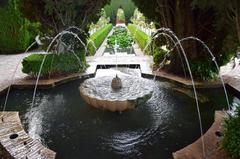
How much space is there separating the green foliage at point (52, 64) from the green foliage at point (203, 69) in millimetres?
4383

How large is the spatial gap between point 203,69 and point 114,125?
14.3 feet

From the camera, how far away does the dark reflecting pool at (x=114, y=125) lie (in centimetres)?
489

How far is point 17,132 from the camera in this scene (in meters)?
5.23

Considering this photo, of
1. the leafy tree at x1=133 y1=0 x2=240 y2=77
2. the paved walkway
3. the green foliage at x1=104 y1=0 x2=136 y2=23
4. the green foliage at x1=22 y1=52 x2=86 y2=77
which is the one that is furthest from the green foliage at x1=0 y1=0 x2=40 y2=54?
the green foliage at x1=104 y1=0 x2=136 y2=23

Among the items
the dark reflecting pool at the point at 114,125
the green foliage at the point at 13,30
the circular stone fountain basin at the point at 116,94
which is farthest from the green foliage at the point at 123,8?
the circular stone fountain basin at the point at 116,94

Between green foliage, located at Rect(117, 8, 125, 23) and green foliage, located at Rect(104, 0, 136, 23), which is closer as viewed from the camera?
green foliage, located at Rect(117, 8, 125, 23)

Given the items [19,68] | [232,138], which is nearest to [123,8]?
[19,68]

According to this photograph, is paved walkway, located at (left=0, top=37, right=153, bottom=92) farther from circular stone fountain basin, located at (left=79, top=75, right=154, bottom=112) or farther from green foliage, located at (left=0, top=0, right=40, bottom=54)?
circular stone fountain basin, located at (left=79, top=75, right=154, bottom=112)

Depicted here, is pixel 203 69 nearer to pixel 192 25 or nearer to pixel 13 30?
pixel 192 25

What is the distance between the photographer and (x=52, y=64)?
9750 mm

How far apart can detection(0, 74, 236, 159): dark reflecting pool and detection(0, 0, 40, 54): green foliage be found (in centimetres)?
889

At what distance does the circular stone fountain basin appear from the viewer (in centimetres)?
564

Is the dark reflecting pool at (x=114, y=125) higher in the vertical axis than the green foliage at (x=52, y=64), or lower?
lower

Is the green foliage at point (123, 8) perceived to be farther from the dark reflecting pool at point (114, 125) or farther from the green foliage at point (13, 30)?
the dark reflecting pool at point (114, 125)
